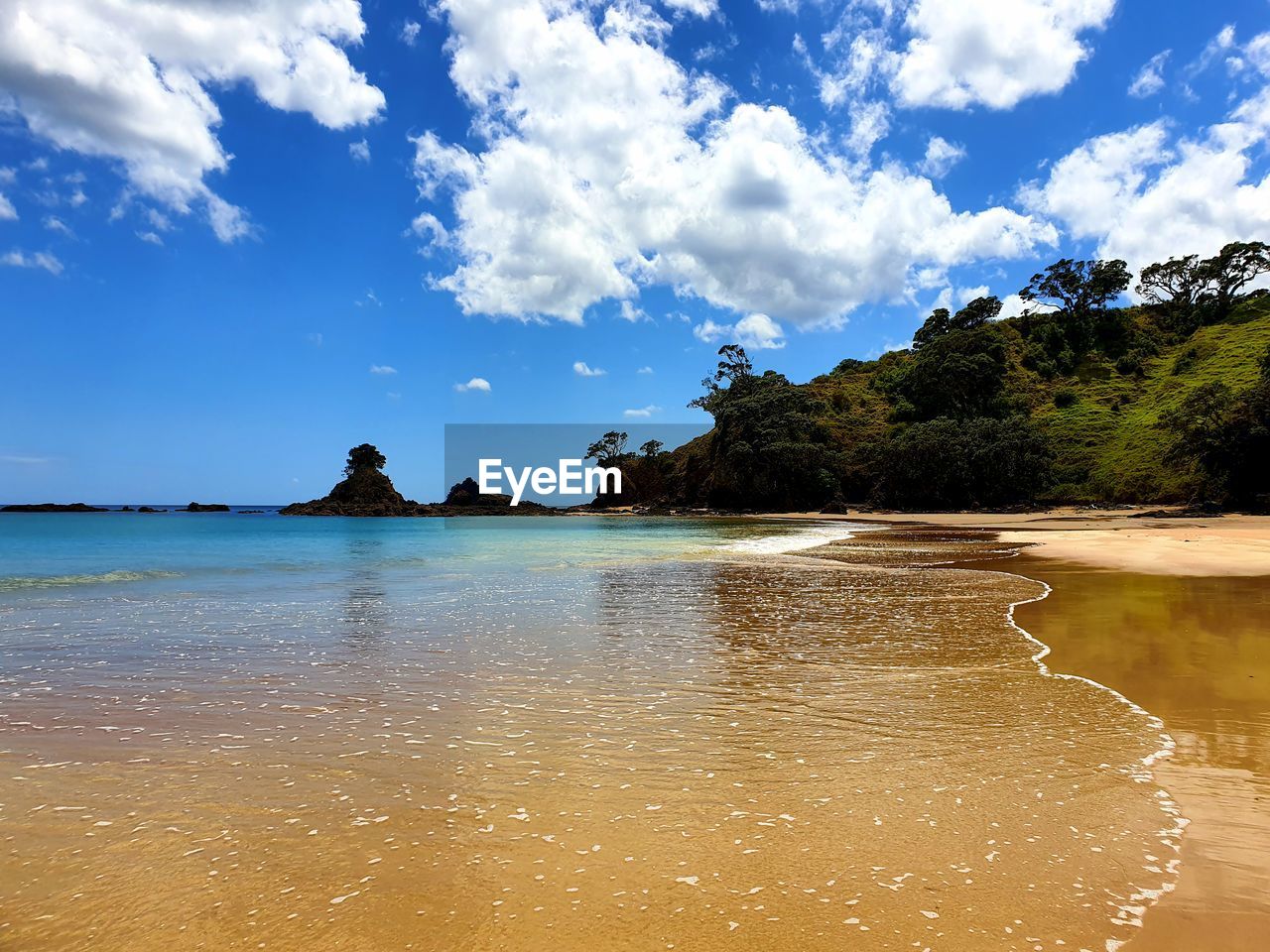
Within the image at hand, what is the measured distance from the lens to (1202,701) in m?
6.31

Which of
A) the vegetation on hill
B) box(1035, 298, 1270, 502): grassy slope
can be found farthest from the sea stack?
box(1035, 298, 1270, 502): grassy slope

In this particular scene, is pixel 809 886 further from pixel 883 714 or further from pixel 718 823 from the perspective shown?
pixel 883 714

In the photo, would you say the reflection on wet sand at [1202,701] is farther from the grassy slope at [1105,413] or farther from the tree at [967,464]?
the tree at [967,464]

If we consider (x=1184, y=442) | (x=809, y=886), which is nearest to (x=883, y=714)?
(x=809, y=886)

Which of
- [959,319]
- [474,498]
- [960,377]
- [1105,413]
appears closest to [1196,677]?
[1105,413]

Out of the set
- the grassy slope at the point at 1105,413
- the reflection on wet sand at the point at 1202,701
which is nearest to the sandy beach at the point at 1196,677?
the reflection on wet sand at the point at 1202,701

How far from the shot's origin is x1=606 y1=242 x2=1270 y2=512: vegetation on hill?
49.1 meters

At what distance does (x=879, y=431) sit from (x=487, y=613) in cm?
7649

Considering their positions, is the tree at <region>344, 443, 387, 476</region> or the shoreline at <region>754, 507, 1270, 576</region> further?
the tree at <region>344, 443, 387, 476</region>

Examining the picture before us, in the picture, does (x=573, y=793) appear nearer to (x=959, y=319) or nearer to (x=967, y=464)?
(x=967, y=464)

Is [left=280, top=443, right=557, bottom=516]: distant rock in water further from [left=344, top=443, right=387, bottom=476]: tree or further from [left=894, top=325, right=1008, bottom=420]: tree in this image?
[left=894, top=325, right=1008, bottom=420]: tree

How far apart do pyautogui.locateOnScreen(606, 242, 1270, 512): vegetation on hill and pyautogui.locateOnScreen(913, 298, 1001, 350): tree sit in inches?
8.1

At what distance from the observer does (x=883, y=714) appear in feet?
20.2

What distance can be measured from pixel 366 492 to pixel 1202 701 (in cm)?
11069
